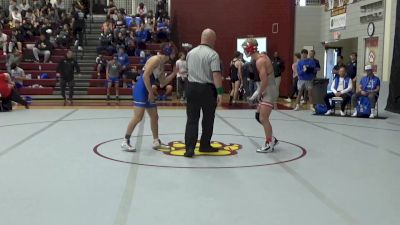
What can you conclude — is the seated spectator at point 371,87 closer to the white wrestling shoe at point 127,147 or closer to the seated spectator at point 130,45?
the white wrestling shoe at point 127,147

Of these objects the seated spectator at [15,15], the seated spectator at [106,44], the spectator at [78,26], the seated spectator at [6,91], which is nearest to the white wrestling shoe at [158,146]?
the seated spectator at [6,91]

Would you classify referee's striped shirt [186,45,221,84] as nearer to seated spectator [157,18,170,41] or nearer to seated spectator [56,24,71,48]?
seated spectator [157,18,170,41]

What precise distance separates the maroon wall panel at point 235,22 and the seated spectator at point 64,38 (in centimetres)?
491

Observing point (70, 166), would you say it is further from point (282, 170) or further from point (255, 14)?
point (255, 14)

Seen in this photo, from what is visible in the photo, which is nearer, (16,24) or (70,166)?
(70,166)

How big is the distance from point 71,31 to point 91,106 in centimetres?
749

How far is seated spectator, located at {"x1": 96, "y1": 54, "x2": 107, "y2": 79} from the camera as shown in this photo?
727 inches

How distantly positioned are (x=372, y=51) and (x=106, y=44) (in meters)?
10.6

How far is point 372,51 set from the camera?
49.9 ft

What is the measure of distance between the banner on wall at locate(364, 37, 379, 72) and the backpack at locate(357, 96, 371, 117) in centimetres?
314

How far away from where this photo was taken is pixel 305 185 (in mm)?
5180

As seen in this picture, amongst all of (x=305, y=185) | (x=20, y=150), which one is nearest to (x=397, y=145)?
(x=305, y=185)

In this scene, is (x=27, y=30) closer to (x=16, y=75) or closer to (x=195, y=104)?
(x=16, y=75)

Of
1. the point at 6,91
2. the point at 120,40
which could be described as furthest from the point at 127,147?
the point at 120,40
